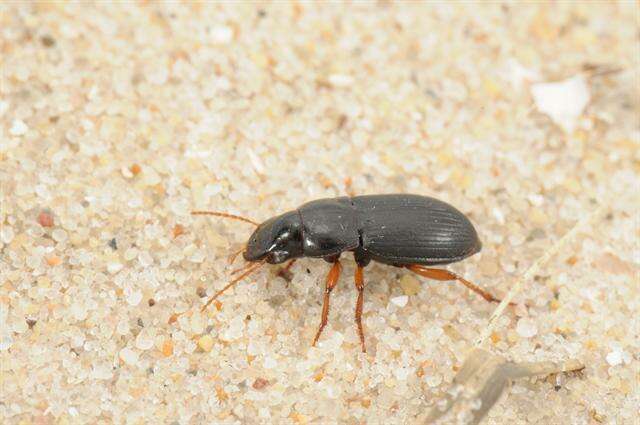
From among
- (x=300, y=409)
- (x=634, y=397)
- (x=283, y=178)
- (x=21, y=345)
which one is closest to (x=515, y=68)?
(x=283, y=178)

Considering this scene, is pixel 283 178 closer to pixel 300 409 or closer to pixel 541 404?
pixel 300 409

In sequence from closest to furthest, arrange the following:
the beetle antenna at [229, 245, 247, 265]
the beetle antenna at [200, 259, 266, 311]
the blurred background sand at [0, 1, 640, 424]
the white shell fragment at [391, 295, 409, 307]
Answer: the blurred background sand at [0, 1, 640, 424] → the beetle antenna at [200, 259, 266, 311] → the beetle antenna at [229, 245, 247, 265] → the white shell fragment at [391, 295, 409, 307]

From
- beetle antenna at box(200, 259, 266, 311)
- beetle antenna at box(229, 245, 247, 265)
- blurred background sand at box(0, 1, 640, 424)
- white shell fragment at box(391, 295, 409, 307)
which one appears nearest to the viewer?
blurred background sand at box(0, 1, 640, 424)

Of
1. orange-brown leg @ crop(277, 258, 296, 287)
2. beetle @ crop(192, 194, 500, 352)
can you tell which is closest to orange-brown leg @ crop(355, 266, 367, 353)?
beetle @ crop(192, 194, 500, 352)

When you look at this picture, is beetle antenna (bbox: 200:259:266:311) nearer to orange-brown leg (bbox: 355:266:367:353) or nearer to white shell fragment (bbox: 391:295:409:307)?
orange-brown leg (bbox: 355:266:367:353)

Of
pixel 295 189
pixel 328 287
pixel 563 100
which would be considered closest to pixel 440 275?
pixel 328 287

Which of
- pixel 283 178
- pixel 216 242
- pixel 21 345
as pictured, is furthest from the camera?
pixel 283 178

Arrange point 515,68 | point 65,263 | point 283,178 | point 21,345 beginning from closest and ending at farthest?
point 21,345, point 65,263, point 283,178, point 515,68

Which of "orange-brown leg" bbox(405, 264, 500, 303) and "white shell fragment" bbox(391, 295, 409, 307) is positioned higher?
"orange-brown leg" bbox(405, 264, 500, 303)
